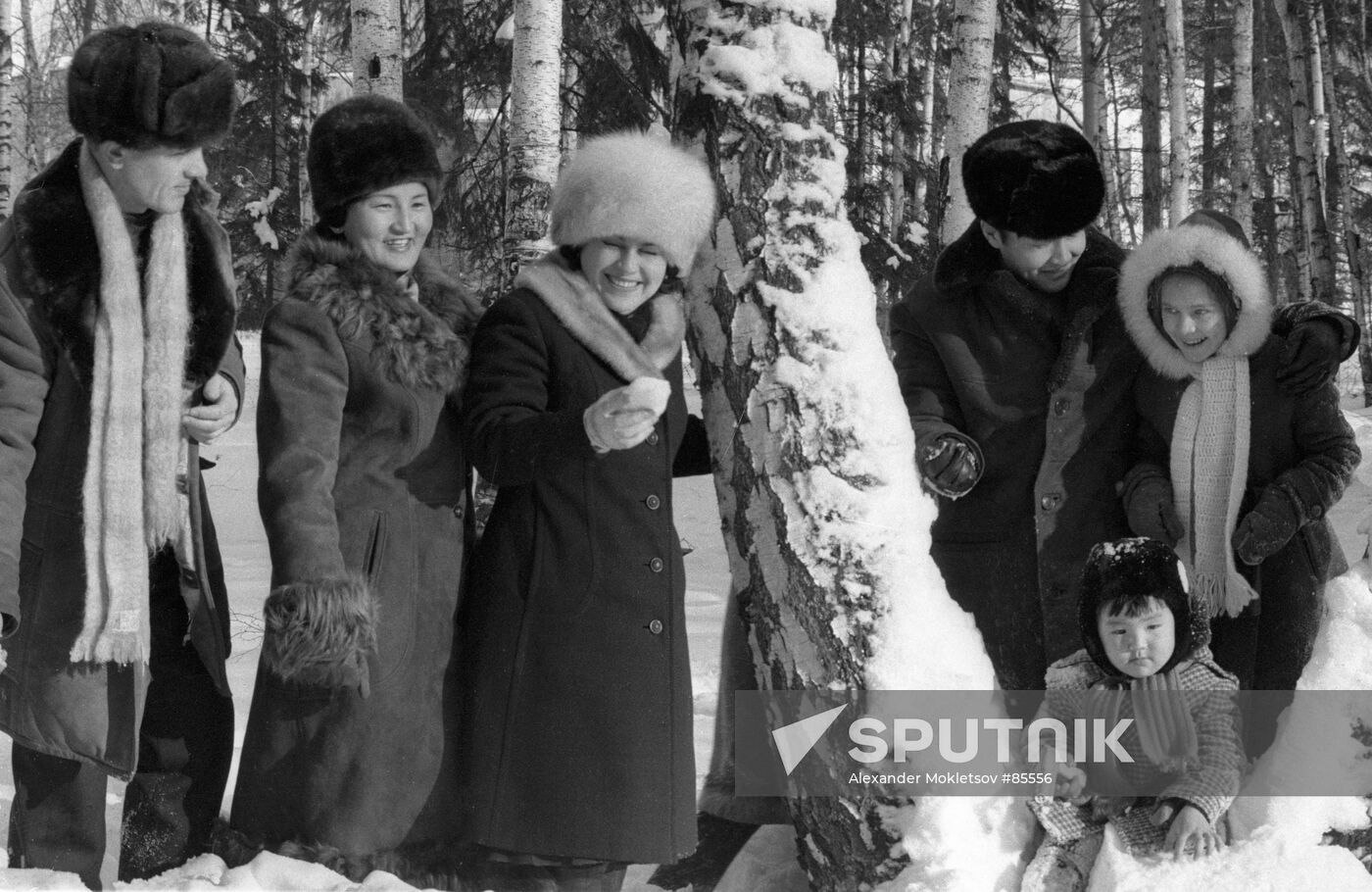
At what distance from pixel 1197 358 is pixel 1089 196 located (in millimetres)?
427

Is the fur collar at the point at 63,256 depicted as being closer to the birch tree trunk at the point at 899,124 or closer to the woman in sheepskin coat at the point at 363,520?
the woman in sheepskin coat at the point at 363,520

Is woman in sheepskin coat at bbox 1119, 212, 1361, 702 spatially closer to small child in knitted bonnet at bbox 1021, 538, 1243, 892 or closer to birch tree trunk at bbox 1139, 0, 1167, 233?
small child in knitted bonnet at bbox 1021, 538, 1243, 892

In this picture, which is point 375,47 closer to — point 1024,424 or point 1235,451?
point 1024,424

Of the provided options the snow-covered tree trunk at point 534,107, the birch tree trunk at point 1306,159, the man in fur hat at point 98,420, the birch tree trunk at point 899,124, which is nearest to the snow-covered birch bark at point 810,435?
the man in fur hat at point 98,420

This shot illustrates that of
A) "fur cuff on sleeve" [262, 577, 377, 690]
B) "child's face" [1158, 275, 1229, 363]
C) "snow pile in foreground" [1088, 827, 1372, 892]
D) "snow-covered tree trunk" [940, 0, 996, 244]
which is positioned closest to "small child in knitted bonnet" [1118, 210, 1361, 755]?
"child's face" [1158, 275, 1229, 363]

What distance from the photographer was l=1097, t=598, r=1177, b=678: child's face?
2.51 meters

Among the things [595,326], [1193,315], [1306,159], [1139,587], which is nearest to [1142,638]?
[1139,587]

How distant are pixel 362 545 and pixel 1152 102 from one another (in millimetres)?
10807

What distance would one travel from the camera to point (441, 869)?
2.60 m

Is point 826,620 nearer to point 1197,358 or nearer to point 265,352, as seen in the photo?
point 1197,358

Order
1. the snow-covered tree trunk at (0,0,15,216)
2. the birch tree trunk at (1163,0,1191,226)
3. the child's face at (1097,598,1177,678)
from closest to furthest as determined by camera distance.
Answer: the child's face at (1097,598,1177,678)
the snow-covered tree trunk at (0,0,15,216)
the birch tree trunk at (1163,0,1191,226)

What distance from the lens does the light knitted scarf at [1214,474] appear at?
2.70 m

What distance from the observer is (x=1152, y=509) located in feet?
9.02

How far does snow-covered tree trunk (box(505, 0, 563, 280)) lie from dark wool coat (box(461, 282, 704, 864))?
2.78m
